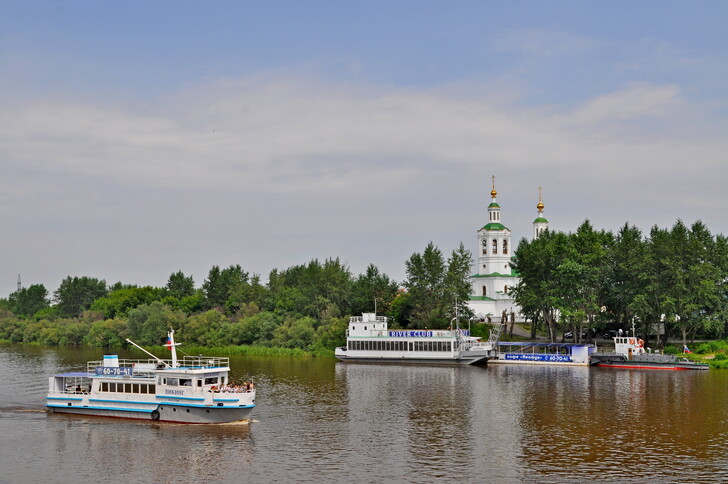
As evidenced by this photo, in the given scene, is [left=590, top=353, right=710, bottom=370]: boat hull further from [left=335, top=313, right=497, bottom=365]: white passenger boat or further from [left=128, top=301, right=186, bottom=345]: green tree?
[left=128, top=301, right=186, bottom=345]: green tree

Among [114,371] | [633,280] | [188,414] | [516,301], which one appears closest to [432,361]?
[516,301]

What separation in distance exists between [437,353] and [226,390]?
6109 cm

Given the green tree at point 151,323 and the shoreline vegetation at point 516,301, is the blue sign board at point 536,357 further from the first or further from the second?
the green tree at point 151,323

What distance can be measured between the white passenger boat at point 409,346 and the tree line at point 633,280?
16.3 meters

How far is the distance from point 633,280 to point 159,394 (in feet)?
277

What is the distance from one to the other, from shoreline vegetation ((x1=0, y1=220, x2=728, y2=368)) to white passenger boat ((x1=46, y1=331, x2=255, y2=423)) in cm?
7277

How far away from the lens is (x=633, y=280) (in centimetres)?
11925

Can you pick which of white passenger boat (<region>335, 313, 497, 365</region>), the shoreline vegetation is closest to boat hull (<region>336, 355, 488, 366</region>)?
white passenger boat (<region>335, 313, 497, 365</region>)

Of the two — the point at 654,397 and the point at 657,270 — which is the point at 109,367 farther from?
the point at 657,270

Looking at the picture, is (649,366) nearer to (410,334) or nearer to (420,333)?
(420,333)

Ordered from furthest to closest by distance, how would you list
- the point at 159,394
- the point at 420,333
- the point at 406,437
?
the point at 420,333 → the point at 159,394 → the point at 406,437

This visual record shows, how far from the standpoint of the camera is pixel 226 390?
194 feet

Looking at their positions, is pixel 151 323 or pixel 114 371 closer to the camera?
pixel 114 371

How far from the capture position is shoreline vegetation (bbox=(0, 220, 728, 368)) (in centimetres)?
11388
